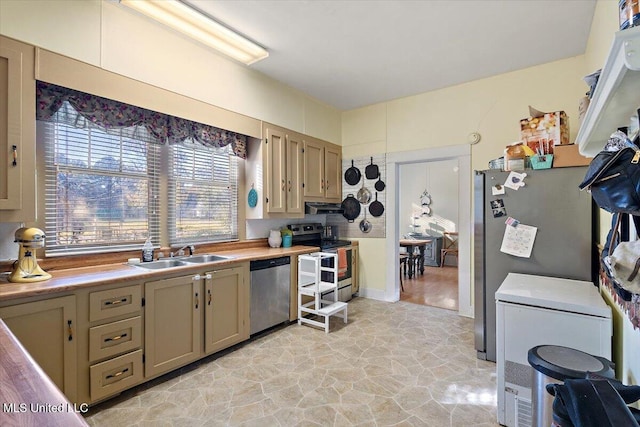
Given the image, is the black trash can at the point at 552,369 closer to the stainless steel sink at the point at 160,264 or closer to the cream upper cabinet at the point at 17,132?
the stainless steel sink at the point at 160,264

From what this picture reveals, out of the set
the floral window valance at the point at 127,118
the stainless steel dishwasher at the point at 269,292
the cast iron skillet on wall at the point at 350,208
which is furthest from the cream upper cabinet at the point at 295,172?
the cast iron skillet on wall at the point at 350,208

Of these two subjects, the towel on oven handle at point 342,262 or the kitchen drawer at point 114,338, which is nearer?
the kitchen drawer at point 114,338

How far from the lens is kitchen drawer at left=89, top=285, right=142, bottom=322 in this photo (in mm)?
1942

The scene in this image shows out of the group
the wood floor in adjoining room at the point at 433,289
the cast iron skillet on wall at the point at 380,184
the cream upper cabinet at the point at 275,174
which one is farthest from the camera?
the cast iron skillet on wall at the point at 380,184

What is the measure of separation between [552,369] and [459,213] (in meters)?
2.64

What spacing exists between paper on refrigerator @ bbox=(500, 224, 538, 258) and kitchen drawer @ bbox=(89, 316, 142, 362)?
292 cm

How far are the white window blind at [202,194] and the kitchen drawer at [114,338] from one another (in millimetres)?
1033

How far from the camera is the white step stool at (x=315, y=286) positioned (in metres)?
3.31

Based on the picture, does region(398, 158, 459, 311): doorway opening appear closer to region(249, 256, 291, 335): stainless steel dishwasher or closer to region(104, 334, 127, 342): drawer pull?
region(249, 256, 291, 335): stainless steel dishwasher

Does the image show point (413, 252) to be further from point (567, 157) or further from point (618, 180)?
point (618, 180)

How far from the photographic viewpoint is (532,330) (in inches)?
68.9

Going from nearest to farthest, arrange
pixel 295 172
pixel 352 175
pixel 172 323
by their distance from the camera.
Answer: pixel 172 323
pixel 295 172
pixel 352 175

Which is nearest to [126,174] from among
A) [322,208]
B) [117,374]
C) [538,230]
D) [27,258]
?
[27,258]

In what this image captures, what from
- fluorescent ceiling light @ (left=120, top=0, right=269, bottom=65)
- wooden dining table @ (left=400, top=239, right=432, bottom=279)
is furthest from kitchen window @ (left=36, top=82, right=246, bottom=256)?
wooden dining table @ (left=400, top=239, right=432, bottom=279)
